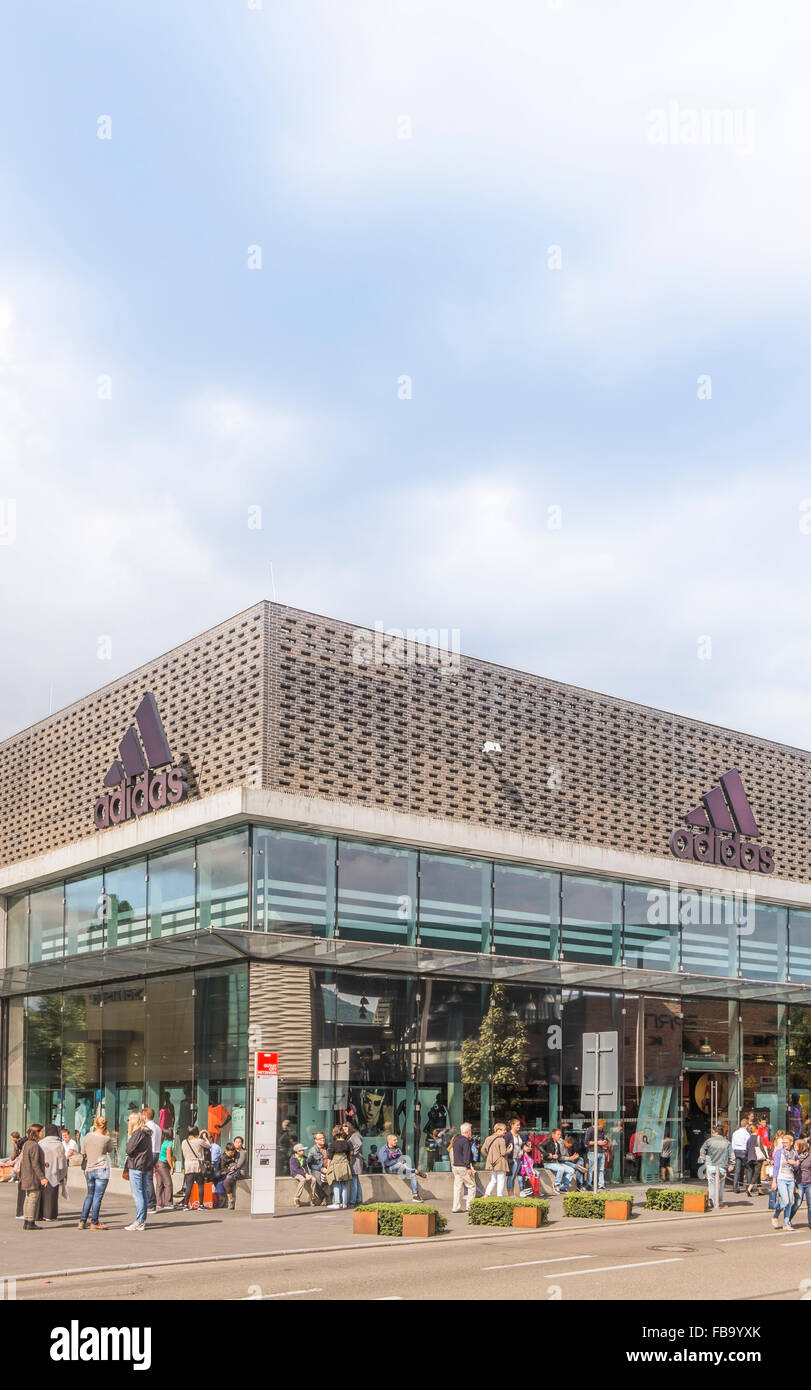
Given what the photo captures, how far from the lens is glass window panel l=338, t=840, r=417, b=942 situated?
28.8m

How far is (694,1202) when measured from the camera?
26.1 metres

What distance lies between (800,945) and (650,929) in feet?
19.8

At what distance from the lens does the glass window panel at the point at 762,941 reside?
1426 inches

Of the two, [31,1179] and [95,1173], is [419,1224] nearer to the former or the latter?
[95,1173]

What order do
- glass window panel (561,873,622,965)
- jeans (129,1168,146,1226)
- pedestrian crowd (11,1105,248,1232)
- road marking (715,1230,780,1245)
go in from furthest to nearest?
glass window panel (561,873,622,965) < pedestrian crowd (11,1105,248,1232) < jeans (129,1168,146,1226) < road marking (715,1230,780,1245)

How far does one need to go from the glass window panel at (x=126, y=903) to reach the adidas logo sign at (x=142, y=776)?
1.11 m

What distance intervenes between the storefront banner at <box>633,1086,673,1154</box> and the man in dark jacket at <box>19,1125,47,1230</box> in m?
14.5

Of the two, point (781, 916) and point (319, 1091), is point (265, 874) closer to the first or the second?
point (319, 1091)

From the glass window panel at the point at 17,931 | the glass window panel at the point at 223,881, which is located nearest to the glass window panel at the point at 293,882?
the glass window panel at the point at 223,881

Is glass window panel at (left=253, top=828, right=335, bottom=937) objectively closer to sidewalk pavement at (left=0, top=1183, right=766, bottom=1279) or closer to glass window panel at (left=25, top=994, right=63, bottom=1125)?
sidewalk pavement at (left=0, top=1183, right=766, bottom=1279)

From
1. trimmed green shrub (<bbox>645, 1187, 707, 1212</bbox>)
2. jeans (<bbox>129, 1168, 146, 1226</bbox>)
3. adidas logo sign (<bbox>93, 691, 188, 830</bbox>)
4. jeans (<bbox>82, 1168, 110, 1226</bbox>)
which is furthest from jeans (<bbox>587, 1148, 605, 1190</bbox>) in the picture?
adidas logo sign (<bbox>93, 691, 188, 830</bbox>)

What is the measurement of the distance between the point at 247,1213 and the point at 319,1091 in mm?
2947

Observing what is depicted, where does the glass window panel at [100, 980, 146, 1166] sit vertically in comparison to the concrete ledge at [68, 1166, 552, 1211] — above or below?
above

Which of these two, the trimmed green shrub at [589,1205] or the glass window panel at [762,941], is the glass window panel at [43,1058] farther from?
the glass window panel at [762,941]
